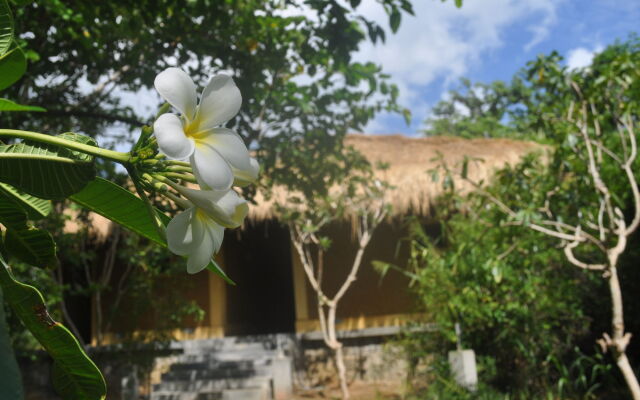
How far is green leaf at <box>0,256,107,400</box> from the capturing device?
0.40 metres

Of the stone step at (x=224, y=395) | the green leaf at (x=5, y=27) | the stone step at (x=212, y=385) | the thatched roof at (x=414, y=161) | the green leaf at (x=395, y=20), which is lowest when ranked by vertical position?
the stone step at (x=224, y=395)

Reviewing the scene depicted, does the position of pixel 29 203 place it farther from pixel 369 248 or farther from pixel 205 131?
pixel 369 248

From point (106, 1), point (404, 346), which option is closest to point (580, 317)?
point (404, 346)

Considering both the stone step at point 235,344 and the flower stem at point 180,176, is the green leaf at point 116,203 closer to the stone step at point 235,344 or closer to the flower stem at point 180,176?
the flower stem at point 180,176

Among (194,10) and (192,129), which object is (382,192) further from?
(192,129)

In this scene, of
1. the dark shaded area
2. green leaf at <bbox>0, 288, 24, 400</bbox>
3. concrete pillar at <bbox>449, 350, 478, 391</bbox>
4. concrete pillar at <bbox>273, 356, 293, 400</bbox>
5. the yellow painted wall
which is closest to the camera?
green leaf at <bbox>0, 288, 24, 400</bbox>

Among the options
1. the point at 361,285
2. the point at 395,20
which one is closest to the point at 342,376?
the point at 361,285

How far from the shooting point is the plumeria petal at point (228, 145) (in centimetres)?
34

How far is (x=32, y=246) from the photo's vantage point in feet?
1.49

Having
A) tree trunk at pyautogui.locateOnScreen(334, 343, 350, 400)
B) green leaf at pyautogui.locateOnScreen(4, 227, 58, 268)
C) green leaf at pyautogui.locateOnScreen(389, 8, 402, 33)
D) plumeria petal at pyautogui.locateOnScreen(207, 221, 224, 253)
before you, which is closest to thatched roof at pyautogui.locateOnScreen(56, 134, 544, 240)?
tree trunk at pyautogui.locateOnScreen(334, 343, 350, 400)

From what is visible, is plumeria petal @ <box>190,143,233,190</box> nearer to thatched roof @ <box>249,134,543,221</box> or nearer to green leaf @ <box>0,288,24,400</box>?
green leaf @ <box>0,288,24,400</box>

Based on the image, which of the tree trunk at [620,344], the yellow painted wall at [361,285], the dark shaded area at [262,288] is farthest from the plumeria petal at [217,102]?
the dark shaded area at [262,288]

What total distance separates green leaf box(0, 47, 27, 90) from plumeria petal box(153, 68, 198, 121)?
106mm

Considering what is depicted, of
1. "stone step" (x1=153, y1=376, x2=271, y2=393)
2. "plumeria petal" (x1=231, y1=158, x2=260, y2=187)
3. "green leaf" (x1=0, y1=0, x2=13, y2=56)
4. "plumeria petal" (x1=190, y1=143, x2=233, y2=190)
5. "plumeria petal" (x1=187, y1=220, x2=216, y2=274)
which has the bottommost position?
"stone step" (x1=153, y1=376, x2=271, y2=393)
